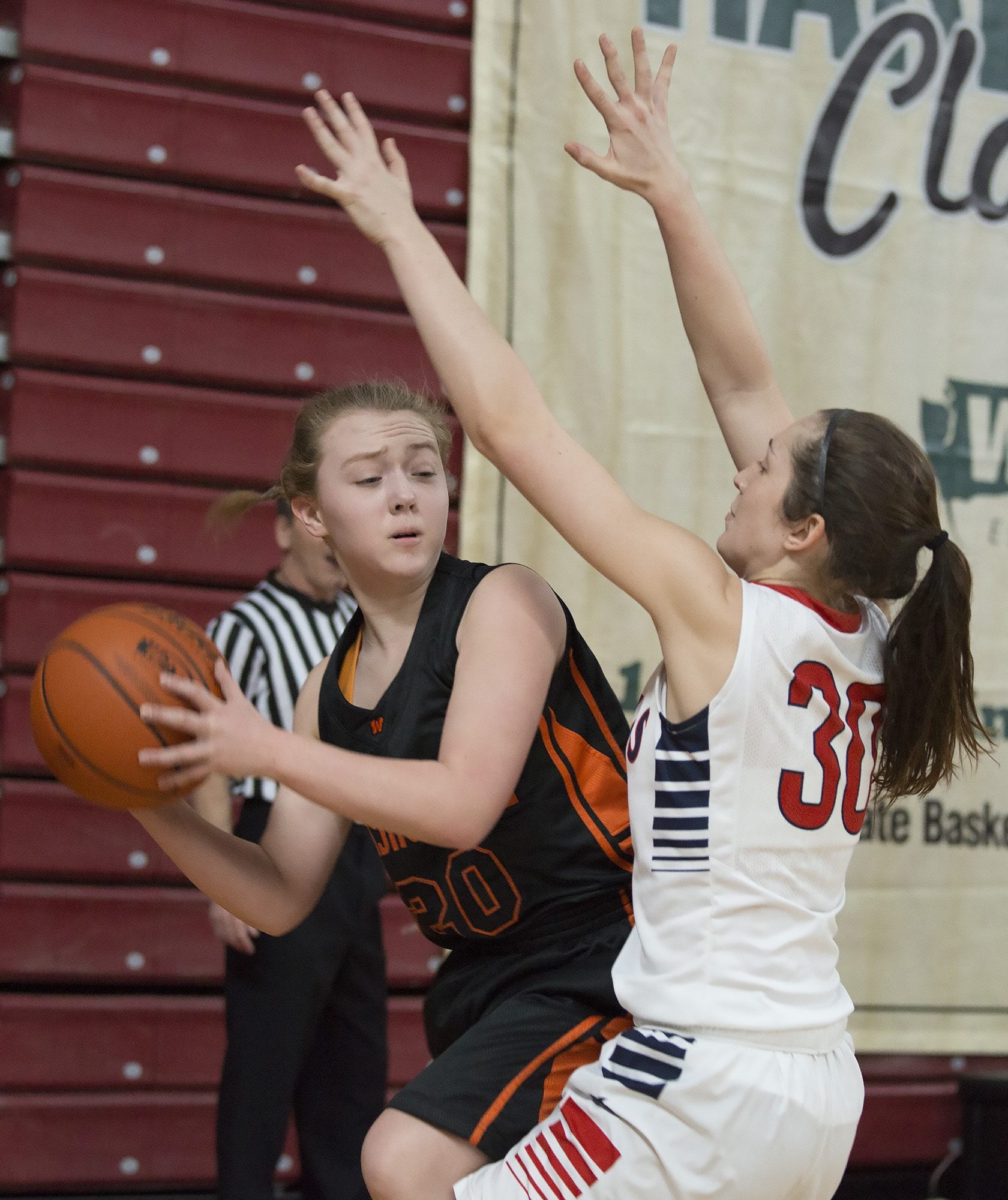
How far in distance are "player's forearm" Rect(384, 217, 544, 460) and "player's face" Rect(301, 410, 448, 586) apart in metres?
0.27

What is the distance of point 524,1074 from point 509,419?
0.97 m

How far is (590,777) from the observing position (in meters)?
2.25

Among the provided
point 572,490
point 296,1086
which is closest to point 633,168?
point 572,490

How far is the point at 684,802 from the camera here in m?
1.94

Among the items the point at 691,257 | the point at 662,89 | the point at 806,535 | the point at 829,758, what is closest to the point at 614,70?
the point at 662,89

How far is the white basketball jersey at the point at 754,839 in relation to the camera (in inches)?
75.2

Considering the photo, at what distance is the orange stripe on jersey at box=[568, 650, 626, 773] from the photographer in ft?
7.50

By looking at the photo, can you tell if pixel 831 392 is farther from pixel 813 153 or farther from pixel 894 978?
pixel 894 978

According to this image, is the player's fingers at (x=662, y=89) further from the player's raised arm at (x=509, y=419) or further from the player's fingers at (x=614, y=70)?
the player's raised arm at (x=509, y=419)

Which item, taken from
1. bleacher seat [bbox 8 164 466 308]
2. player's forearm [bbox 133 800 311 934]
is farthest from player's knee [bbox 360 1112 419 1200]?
bleacher seat [bbox 8 164 466 308]

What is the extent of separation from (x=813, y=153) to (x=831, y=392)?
894 mm

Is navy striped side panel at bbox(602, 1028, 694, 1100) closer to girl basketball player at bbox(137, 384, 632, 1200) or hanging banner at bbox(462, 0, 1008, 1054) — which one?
girl basketball player at bbox(137, 384, 632, 1200)

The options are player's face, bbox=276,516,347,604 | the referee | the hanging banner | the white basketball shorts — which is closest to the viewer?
the white basketball shorts

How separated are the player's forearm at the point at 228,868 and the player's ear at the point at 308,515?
1.81 feet
